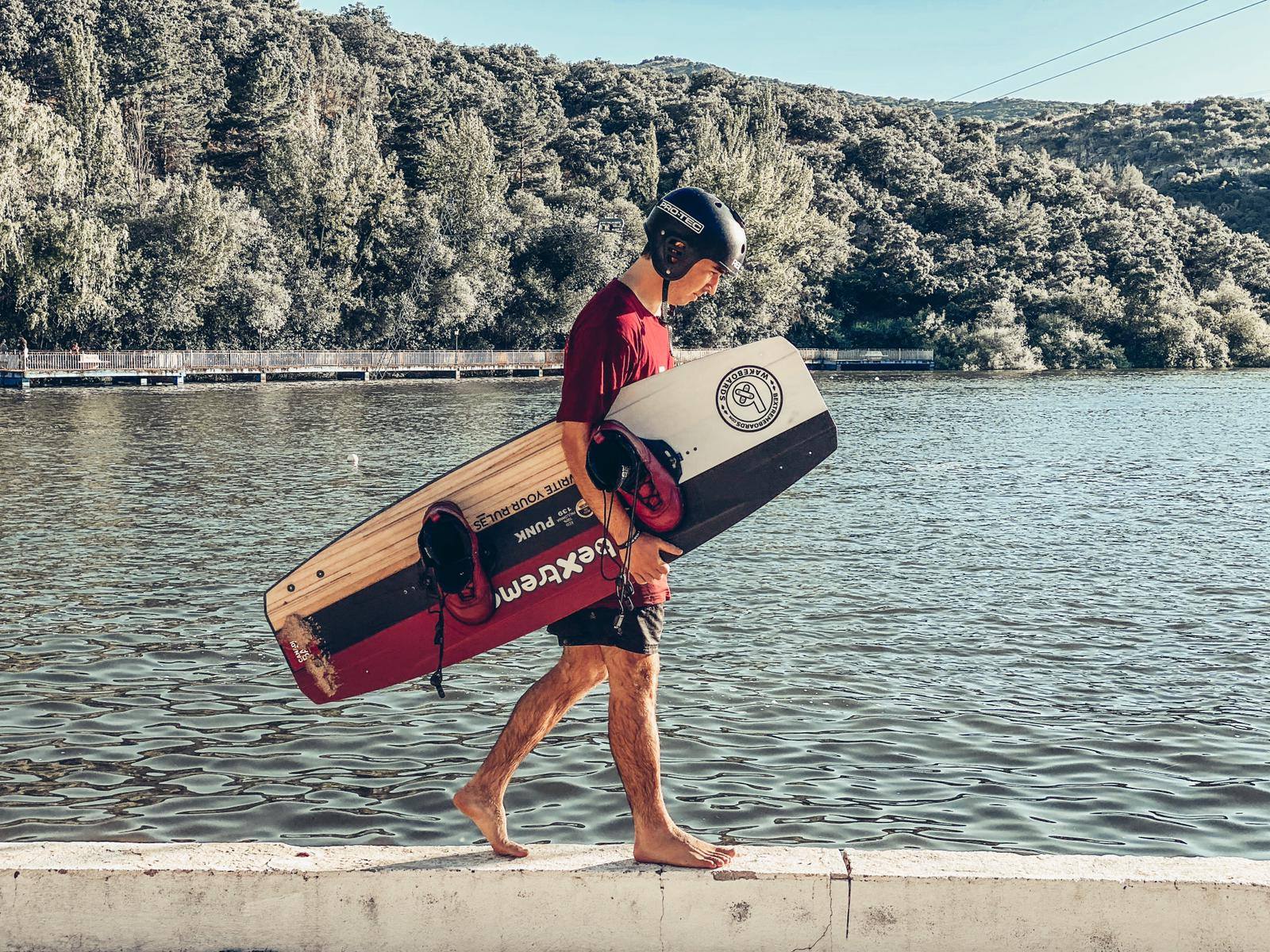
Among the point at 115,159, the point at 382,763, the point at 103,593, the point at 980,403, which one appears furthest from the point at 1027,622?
the point at 115,159

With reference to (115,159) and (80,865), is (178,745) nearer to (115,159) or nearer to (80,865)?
(80,865)

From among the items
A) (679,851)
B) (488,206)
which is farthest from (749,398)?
(488,206)

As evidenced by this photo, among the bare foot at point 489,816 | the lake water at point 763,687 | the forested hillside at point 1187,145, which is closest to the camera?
the bare foot at point 489,816

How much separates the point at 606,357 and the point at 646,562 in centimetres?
66


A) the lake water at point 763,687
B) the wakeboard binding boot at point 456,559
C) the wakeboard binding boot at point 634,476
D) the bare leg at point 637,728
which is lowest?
the lake water at point 763,687

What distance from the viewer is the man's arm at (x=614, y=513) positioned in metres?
4.35

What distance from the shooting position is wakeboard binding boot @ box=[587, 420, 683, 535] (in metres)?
4.38

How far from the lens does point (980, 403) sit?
56.0m

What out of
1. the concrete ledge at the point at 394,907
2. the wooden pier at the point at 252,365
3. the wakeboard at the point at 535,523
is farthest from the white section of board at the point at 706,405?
the wooden pier at the point at 252,365

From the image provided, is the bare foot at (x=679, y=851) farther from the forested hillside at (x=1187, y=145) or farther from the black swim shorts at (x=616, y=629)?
the forested hillside at (x=1187, y=145)

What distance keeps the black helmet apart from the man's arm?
0.60 meters

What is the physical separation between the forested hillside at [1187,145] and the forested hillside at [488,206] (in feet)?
67.3

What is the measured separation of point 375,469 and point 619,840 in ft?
69.1

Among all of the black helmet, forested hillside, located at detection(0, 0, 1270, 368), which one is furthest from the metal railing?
the black helmet
